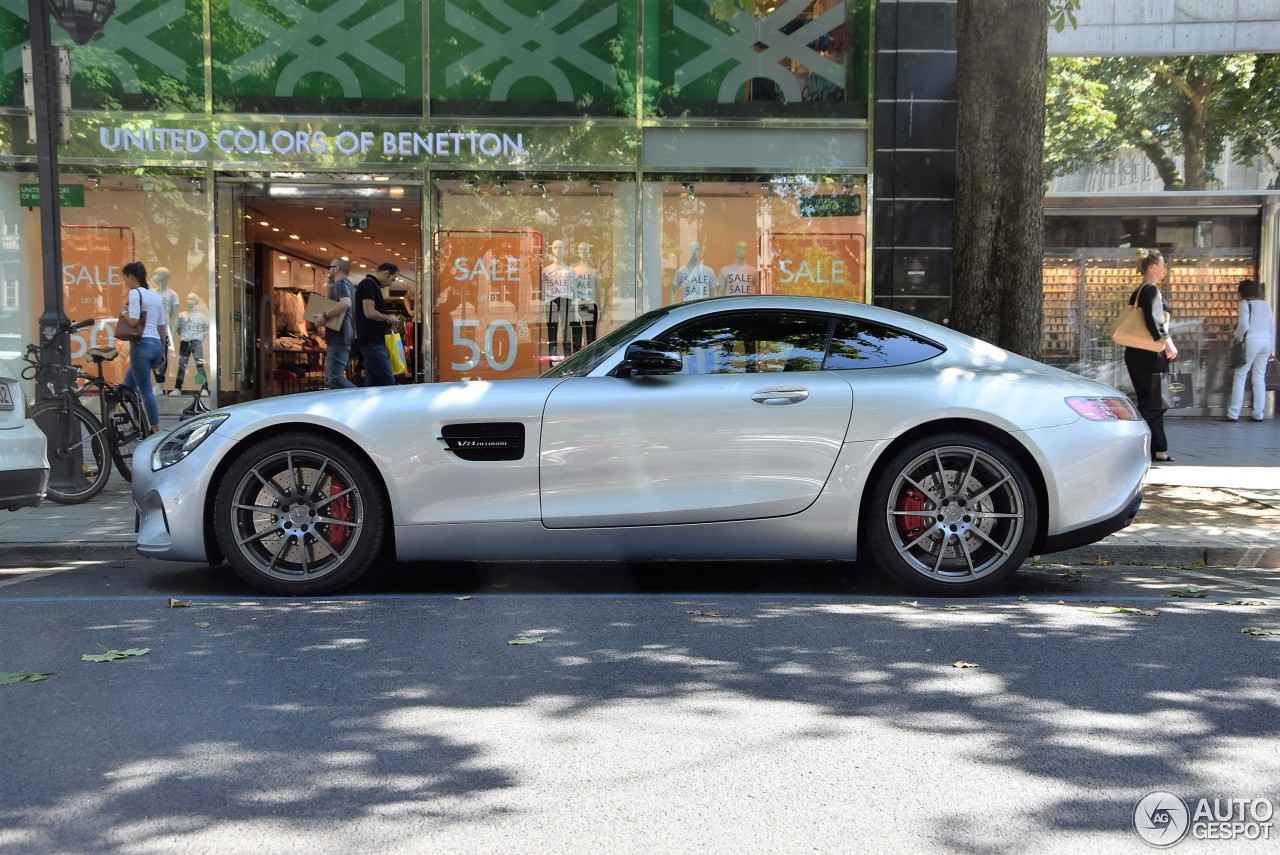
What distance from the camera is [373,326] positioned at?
11.4 meters

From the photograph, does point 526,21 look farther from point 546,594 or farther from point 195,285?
point 546,594

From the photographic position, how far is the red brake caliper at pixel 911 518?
5.45 metres

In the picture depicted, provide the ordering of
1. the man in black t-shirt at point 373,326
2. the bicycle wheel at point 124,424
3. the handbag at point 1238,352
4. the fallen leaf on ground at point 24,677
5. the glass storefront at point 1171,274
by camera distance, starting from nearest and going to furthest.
A: the fallen leaf on ground at point 24,677, the bicycle wheel at point 124,424, the man in black t-shirt at point 373,326, the handbag at point 1238,352, the glass storefront at point 1171,274

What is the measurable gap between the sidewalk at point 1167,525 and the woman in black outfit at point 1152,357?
1.60ft

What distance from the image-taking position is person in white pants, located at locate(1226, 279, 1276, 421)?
15203 millimetres

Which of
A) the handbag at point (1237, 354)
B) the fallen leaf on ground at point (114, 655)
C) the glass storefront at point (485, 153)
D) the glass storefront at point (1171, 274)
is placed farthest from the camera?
the glass storefront at point (1171, 274)

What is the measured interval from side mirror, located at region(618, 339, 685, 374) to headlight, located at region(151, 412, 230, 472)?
1894 mm

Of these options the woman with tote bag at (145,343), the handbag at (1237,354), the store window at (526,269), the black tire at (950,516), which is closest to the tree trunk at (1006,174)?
the black tire at (950,516)

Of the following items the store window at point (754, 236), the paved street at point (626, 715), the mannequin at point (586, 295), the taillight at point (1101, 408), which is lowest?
the paved street at point (626, 715)

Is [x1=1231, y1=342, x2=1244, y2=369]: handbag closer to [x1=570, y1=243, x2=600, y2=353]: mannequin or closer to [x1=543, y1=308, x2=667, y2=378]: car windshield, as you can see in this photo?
[x1=570, y1=243, x2=600, y2=353]: mannequin

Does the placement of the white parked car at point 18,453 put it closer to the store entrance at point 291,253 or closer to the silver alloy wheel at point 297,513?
the silver alloy wheel at point 297,513

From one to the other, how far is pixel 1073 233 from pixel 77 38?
12.4 metres

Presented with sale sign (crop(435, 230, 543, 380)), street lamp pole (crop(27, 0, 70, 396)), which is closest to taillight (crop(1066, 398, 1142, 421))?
street lamp pole (crop(27, 0, 70, 396))

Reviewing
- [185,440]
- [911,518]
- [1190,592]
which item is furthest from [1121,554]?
[185,440]
